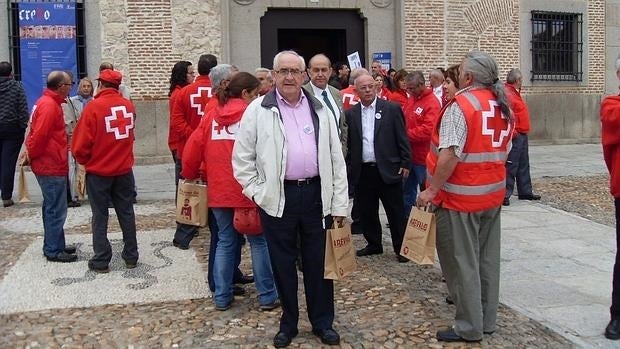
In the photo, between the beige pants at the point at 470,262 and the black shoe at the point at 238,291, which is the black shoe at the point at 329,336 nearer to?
the beige pants at the point at 470,262

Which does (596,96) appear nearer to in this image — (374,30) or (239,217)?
(374,30)

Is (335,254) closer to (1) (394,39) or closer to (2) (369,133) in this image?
(2) (369,133)

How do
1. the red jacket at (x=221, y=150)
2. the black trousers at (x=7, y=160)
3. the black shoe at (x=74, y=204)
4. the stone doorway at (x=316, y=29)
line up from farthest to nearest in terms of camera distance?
the stone doorway at (x=316, y=29) < the black trousers at (x=7, y=160) < the black shoe at (x=74, y=204) < the red jacket at (x=221, y=150)

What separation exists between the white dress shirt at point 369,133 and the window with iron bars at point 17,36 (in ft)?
30.5

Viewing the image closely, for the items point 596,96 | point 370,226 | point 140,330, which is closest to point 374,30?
point 596,96

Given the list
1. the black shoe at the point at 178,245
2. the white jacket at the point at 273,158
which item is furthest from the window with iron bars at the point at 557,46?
the white jacket at the point at 273,158

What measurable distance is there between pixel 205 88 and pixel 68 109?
297 cm

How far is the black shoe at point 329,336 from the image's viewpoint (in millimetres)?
4523

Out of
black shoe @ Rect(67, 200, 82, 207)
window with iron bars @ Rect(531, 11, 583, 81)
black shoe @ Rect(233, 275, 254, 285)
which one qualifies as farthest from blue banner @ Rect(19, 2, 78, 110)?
window with iron bars @ Rect(531, 11, 583, 81)

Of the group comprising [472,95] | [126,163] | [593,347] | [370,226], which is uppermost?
[472,95]

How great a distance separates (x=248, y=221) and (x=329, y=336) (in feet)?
3.29

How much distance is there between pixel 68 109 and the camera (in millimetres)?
9336

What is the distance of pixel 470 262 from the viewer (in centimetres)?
451

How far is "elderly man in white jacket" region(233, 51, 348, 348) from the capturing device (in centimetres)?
437
